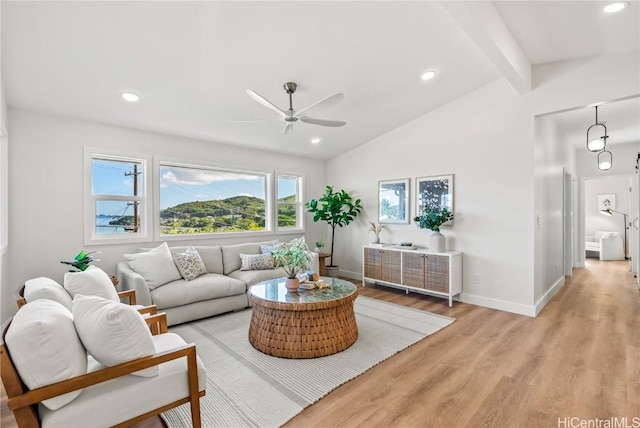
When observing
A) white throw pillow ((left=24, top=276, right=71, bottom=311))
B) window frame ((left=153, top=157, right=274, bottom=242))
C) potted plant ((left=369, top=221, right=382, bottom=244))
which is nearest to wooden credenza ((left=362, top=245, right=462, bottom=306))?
potted plant ((left=369, top=221, right=382, bottom=244))

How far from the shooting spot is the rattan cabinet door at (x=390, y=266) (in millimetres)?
4946

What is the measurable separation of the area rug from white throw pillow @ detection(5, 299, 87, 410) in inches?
32.5

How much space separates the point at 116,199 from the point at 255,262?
2.06m

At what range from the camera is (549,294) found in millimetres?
4645

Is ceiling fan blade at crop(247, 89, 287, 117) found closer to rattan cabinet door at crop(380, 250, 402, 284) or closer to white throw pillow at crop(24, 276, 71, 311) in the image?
white throw pillow at crop(24, 276, 71, 311)

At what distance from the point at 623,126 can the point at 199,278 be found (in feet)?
23.5

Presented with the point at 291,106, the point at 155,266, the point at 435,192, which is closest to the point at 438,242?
the point at 435,192

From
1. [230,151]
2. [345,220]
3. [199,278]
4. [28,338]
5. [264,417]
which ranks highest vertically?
[230,151]

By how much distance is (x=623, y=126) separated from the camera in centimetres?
519

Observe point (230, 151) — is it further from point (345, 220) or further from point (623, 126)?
point (623, 126)

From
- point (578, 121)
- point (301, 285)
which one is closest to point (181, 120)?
point (301, 285)

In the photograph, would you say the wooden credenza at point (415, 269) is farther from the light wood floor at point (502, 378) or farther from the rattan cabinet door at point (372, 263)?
the light wood floor at point (502, 378)

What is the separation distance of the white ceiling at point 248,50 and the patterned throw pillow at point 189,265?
1.80m

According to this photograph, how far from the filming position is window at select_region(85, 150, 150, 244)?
13.0 ft
